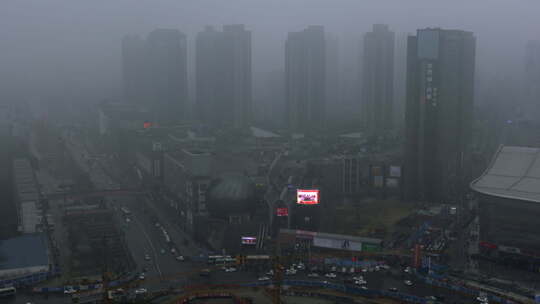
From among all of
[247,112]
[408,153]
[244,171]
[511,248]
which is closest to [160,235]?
[244,171]

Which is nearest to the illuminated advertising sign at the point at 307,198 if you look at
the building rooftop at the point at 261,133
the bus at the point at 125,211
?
the bus at the point at 125,211

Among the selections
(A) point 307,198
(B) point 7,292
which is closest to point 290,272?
(A) point 307,198

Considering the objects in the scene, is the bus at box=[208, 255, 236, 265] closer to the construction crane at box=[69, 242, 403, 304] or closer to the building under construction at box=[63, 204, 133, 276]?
the construction crane at box=[69, 242, 403, 304]

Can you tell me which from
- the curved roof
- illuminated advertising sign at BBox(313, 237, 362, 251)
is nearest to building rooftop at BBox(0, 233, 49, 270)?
illuminated advertising sign at BBox(313, 237, 362, 251)

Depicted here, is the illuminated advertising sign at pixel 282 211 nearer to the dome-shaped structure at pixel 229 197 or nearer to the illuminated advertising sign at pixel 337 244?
the dome-shaped structure at pixel 229 197

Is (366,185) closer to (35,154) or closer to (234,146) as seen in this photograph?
(234,146)
